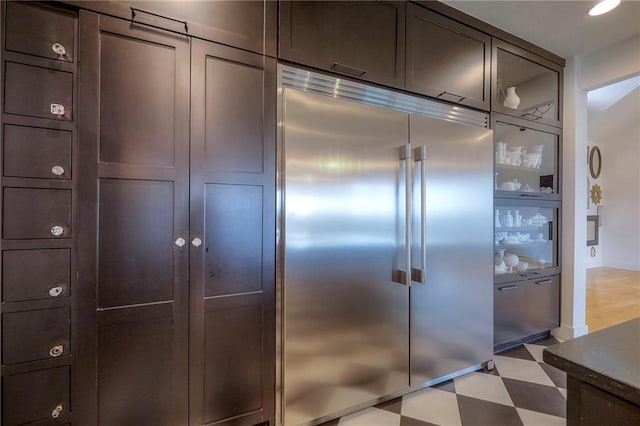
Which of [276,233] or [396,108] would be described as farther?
[396,108]

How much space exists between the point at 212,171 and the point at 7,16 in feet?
2.86

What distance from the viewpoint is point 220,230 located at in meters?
1.38

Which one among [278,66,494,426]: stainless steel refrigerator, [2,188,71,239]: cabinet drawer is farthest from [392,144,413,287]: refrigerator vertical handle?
[2,188,71,239]: cabinet drawer

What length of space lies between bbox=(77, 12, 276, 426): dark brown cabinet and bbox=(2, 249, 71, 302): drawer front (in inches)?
2.5

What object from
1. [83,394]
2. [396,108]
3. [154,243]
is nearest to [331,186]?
[396,108]

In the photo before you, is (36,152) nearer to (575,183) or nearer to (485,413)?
(485,413)

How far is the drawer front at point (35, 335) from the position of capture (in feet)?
3.49

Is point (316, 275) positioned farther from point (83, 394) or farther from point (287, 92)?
point (83, 394)

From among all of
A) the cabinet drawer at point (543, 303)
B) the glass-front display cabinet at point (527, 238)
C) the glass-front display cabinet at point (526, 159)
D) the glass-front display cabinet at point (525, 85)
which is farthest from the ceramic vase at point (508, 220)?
the glass-front display cabinet at point (525, 85)

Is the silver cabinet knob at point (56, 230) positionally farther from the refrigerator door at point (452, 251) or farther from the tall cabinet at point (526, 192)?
the tall cabinet at point (526, 192)

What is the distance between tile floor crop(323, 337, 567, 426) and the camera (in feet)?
5.25

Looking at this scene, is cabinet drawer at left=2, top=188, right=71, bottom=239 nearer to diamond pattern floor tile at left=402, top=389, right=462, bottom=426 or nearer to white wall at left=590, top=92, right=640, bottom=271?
diamond pattern floor tile at left=402, top=389, right=462, bottom=426

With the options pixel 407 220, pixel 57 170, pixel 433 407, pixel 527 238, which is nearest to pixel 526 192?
pixel 527 238

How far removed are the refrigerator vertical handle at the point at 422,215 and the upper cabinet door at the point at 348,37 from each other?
473 mm
